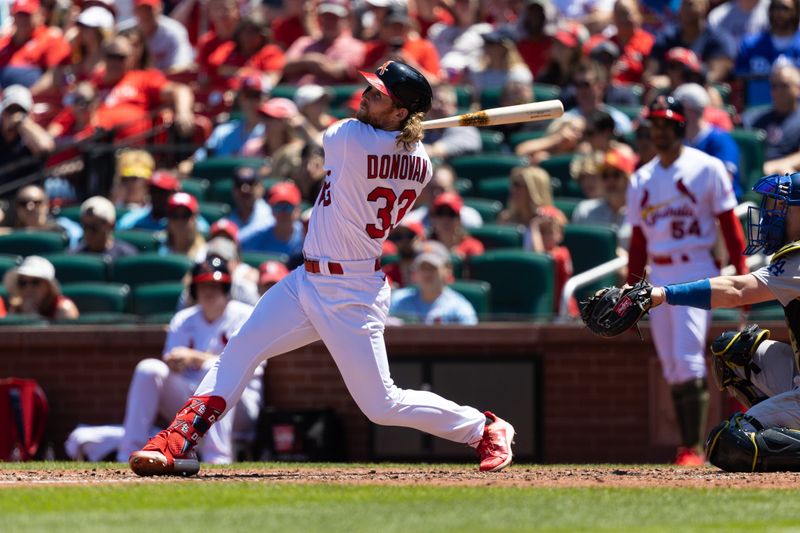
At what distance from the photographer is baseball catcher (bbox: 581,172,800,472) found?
6254mm

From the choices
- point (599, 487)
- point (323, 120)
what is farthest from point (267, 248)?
point (599, 487)

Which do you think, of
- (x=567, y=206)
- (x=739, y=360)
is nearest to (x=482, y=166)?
(x=567, y=206)

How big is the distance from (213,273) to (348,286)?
317 cm

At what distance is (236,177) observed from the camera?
11648mm

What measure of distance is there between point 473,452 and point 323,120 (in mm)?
4159

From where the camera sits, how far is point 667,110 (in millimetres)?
8672

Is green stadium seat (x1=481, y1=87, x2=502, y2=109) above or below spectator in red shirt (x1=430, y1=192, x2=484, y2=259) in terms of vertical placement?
above

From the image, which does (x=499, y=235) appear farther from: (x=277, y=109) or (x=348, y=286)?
(x=348, y=286)

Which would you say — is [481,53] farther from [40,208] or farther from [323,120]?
[40,208]

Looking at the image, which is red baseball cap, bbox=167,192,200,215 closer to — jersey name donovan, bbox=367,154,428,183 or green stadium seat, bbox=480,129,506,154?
Result: green stadium seat, bbox=480,129,506,154

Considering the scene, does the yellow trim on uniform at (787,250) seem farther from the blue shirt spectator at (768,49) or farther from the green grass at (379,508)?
the blue shirt spectator at (768,49)

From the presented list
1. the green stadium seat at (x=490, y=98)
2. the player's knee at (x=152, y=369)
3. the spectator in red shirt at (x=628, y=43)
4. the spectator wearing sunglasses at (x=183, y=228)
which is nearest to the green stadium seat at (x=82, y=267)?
the spectator wearing sunglasses at (x=183, y=228)

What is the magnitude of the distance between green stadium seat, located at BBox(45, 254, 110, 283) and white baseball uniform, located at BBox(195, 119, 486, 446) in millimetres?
4883

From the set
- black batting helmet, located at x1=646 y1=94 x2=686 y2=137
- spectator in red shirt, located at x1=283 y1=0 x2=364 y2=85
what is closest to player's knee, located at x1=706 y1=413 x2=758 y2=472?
black batting helmet, located at x1=646 y1=94 x2=686 y2=137
